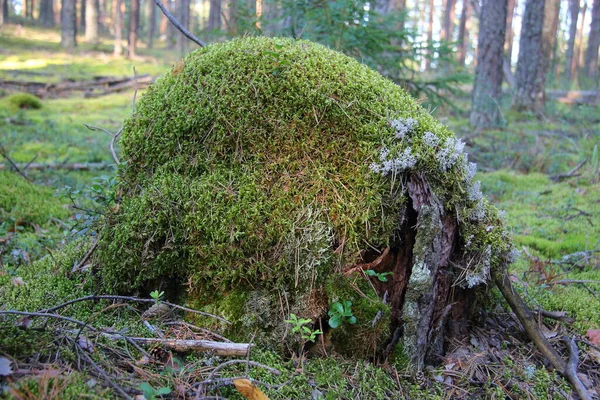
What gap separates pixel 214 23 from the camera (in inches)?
1258

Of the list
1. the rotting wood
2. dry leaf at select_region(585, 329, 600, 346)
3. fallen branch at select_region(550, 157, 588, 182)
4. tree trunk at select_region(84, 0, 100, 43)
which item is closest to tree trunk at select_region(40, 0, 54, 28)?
tree trunk at select_region(84, 0, 100, 43)

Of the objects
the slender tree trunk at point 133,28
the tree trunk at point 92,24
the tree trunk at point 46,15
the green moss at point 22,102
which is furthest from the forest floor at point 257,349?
the tree trunk at point 46,15

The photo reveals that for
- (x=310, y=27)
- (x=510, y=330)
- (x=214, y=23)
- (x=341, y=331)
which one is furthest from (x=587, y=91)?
(x=214, y=23)

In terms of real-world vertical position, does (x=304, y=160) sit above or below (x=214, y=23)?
below

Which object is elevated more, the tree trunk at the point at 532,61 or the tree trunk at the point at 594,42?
the tree trunk at the point at 594,42

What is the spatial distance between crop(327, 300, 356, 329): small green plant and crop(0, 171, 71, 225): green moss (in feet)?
12.9

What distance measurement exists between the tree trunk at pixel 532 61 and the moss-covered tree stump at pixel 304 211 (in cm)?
1196

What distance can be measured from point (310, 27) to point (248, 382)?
5474 millimetres

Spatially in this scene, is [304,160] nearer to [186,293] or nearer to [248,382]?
[186,293]

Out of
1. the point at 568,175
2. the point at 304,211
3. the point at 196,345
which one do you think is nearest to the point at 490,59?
the point at 568,175

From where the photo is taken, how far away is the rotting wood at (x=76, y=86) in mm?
15383

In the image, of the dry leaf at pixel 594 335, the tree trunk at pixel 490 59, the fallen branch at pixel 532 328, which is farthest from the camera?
the tree trunk at pixel 490 59

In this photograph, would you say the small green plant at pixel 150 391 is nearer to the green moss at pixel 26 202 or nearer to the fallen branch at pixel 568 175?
the green moss at pixel 26 202

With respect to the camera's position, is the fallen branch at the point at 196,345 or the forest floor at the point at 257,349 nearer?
the forest floor at the point at 257,349
